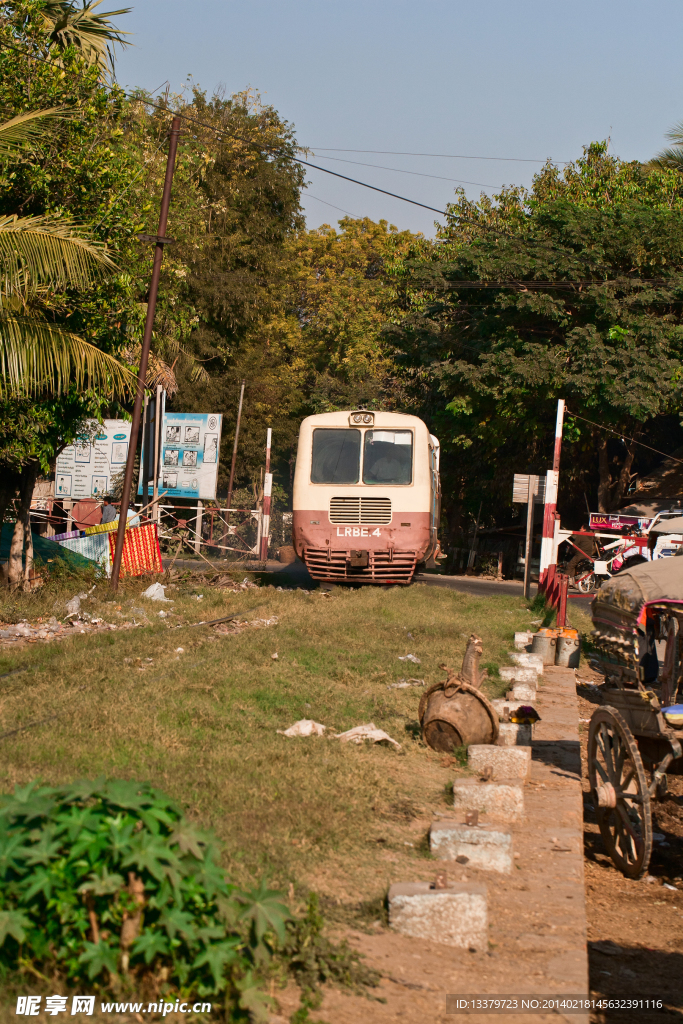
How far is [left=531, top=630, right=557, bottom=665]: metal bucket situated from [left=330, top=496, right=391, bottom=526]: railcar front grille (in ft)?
15.2

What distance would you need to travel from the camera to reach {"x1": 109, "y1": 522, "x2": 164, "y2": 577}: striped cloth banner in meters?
16.4

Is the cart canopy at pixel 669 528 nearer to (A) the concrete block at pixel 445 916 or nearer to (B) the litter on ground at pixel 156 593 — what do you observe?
(B) the litter on ground at pixel 156 593

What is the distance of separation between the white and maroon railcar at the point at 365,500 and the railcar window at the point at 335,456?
0.02m

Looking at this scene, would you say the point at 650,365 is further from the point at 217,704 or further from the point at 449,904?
the point at 449,904

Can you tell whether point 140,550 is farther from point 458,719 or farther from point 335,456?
point 458,719

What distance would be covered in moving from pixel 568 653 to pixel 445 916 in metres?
8.73

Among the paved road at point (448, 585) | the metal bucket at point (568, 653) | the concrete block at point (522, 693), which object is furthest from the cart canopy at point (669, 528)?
the paved road at point (448, 585)

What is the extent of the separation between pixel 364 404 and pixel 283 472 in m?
10.3

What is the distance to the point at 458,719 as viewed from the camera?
6.77m

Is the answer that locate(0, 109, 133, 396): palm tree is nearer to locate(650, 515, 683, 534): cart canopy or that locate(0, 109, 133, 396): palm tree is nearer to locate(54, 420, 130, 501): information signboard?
locate(650, 515, 683, 534): cart canopy

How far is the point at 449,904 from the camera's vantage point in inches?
154

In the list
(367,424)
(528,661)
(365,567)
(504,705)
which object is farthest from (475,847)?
(367,424)

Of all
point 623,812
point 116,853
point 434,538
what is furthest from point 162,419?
point 116,853

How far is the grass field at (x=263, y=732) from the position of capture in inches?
182
